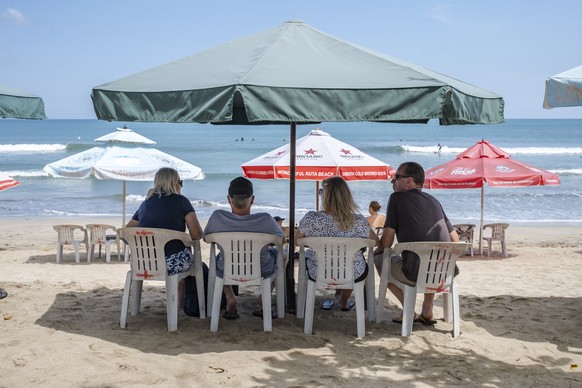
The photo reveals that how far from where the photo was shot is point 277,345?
184 inches

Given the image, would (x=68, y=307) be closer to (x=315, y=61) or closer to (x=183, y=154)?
(x=315, y=61)

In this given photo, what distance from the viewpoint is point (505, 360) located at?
4.49 m

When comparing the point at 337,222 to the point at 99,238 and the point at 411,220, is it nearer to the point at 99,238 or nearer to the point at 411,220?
the point at 411,220

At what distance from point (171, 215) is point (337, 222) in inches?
51.2

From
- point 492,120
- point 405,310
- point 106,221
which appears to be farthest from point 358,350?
point 106,221

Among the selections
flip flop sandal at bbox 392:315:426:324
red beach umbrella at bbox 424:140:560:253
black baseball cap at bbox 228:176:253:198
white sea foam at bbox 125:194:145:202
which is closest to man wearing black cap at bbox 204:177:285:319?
black baseball cap at bbox 228:176:253:198

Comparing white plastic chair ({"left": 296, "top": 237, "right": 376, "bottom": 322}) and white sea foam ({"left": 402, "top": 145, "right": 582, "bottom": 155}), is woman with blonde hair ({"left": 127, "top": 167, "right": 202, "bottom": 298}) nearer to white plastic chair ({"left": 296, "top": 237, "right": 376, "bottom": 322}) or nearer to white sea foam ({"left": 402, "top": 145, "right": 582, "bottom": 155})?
white plastic chair ({"left": 296, "top": 237, "right": 376, "bottom": 322})

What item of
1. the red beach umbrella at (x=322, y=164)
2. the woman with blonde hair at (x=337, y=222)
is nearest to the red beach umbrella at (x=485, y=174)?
the red beach umbrella at (x=322, y=164)

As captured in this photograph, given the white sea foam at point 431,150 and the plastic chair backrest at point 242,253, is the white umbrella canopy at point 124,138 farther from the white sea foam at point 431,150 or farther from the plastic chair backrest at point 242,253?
the white sea foam at point 431,150

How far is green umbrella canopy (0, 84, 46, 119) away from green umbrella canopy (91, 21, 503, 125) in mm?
1208

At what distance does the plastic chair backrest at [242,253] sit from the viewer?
491 centimetres

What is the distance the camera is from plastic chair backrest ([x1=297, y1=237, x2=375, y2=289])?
4.89 m

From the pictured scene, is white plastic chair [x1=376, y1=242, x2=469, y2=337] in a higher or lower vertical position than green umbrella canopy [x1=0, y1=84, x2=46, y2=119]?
lower

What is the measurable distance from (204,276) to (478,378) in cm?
240
